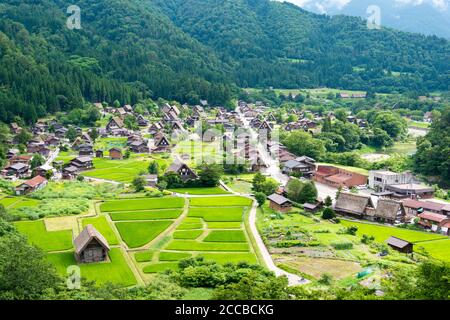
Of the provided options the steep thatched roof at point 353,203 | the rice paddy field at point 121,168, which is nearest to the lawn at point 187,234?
the steep thatched roof at point 353,203

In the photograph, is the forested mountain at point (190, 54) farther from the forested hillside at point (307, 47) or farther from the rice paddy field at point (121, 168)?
the rice paddy field at point (121, 168)

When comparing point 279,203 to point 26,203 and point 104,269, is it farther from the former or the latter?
point 26,203

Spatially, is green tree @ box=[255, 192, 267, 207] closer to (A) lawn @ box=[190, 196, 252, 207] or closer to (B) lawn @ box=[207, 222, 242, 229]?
(A) lawn @ box=[190, 196, 252, 207]

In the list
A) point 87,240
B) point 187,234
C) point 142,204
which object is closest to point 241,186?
point 142,204

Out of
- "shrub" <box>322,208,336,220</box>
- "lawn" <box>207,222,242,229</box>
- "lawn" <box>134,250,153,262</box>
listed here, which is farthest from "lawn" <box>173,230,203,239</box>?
"shrub" <box>322,208,336,220</box>
